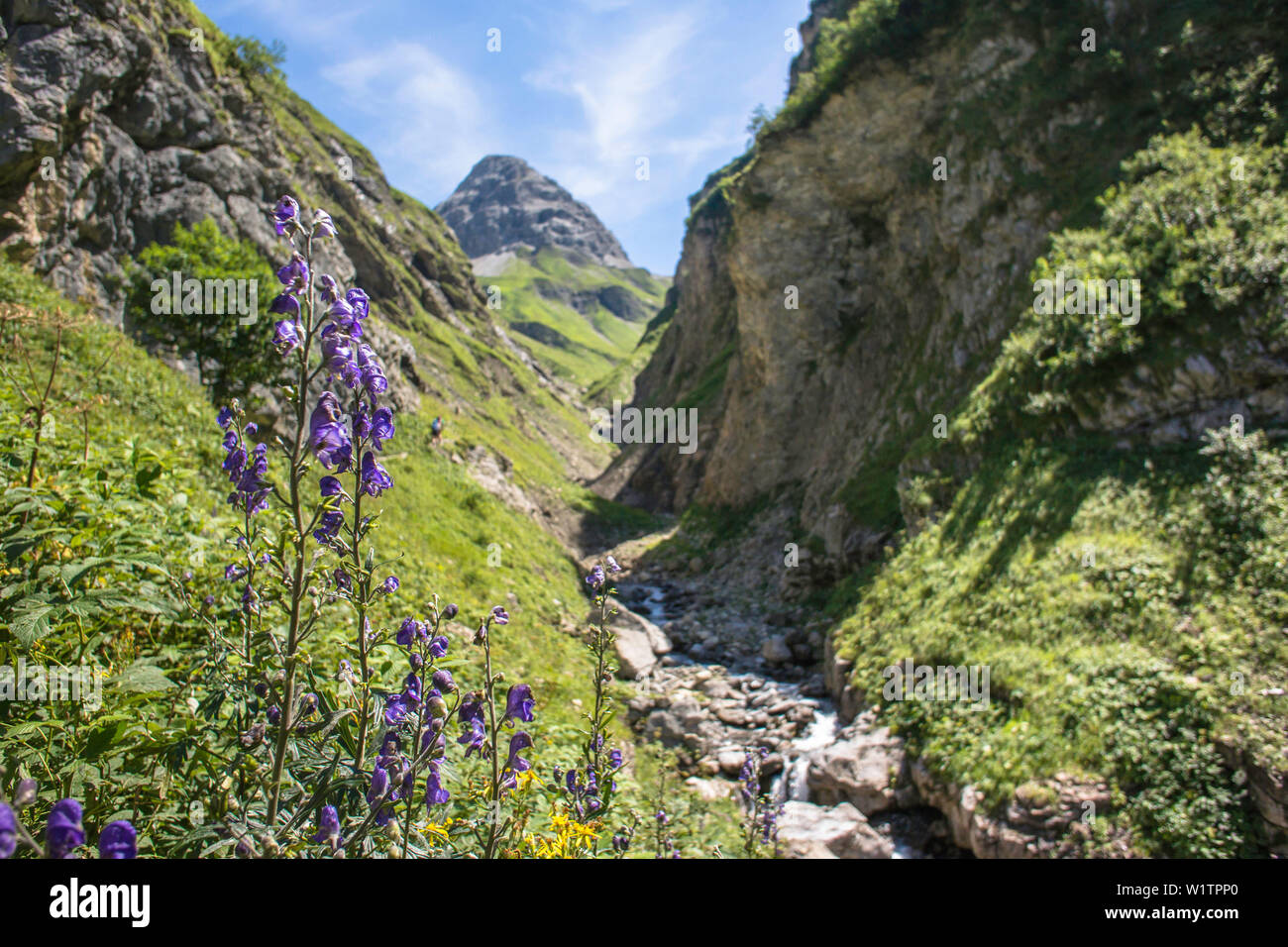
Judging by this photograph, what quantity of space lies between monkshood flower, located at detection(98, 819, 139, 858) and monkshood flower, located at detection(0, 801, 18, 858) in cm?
19

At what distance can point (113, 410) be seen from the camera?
365 inches

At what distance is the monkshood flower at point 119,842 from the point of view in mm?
1701

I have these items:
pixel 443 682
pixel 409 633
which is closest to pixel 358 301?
pixel 409 633

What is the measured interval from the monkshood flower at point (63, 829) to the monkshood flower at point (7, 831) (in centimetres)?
9

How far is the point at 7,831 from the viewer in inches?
60.5

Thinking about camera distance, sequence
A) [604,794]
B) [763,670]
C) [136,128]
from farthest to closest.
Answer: [136,128]
[763,670]
[604,794]

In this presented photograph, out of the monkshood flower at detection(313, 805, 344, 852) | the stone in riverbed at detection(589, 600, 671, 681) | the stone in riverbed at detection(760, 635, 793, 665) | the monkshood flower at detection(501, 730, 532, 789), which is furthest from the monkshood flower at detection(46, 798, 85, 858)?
the stone in riverbed at detection(760, 635, 793, 665)

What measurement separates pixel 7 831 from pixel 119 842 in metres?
0.27

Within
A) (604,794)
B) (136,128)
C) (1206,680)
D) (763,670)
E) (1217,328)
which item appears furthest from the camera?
(136,128)

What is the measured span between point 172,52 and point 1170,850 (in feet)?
108

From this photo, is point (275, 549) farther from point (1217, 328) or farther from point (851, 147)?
point (851, 147)

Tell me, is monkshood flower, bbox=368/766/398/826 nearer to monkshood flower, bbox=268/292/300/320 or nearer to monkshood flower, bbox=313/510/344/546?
monkshood flower, bbox=313/510/344/546

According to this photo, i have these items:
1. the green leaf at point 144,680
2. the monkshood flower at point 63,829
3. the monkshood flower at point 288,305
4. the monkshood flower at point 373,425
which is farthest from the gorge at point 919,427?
the monkshood flower at point 288,305
